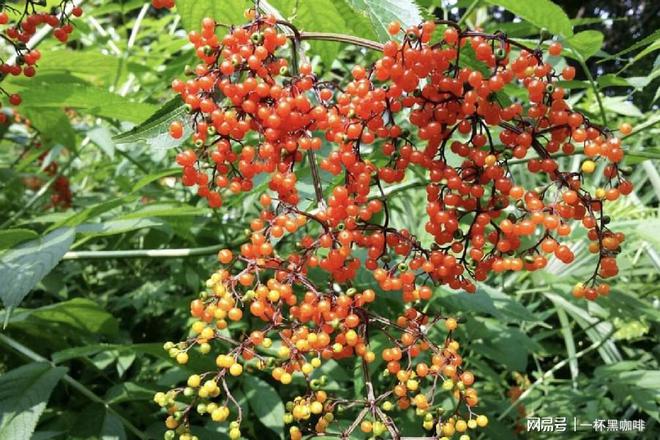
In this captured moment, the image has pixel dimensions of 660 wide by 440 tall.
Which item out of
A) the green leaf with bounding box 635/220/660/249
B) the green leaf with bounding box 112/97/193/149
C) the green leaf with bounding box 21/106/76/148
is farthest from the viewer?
the green leaf with bounding box 21/106/76/148

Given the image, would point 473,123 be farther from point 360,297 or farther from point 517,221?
point 360,297

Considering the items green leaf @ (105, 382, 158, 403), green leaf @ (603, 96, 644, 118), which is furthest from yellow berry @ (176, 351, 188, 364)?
green leaf @ (603, 96, 644, 118)

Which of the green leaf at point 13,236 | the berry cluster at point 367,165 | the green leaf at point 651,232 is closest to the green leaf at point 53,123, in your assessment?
the green leaf at point 13,236

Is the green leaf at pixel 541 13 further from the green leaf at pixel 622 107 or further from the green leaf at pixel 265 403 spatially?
the green leaf at pixel 265 403

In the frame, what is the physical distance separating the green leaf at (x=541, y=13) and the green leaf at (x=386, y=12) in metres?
0.33

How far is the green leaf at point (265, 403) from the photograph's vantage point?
2.14m

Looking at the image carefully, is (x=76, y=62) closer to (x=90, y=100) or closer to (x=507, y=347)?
(x=90, y=100)

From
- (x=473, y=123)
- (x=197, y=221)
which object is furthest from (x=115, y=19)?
(x=473, y=123)

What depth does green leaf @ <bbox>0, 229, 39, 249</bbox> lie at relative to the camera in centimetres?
177

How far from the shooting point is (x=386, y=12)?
4.04ft

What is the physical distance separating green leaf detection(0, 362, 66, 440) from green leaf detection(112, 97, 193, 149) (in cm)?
88

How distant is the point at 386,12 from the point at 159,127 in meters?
0.55

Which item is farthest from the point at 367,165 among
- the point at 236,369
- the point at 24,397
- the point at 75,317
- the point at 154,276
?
the point at 154,276

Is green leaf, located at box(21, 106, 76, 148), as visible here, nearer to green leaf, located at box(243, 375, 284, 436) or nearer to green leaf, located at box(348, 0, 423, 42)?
green leaf, located at box(243, 375, 284, 436)
